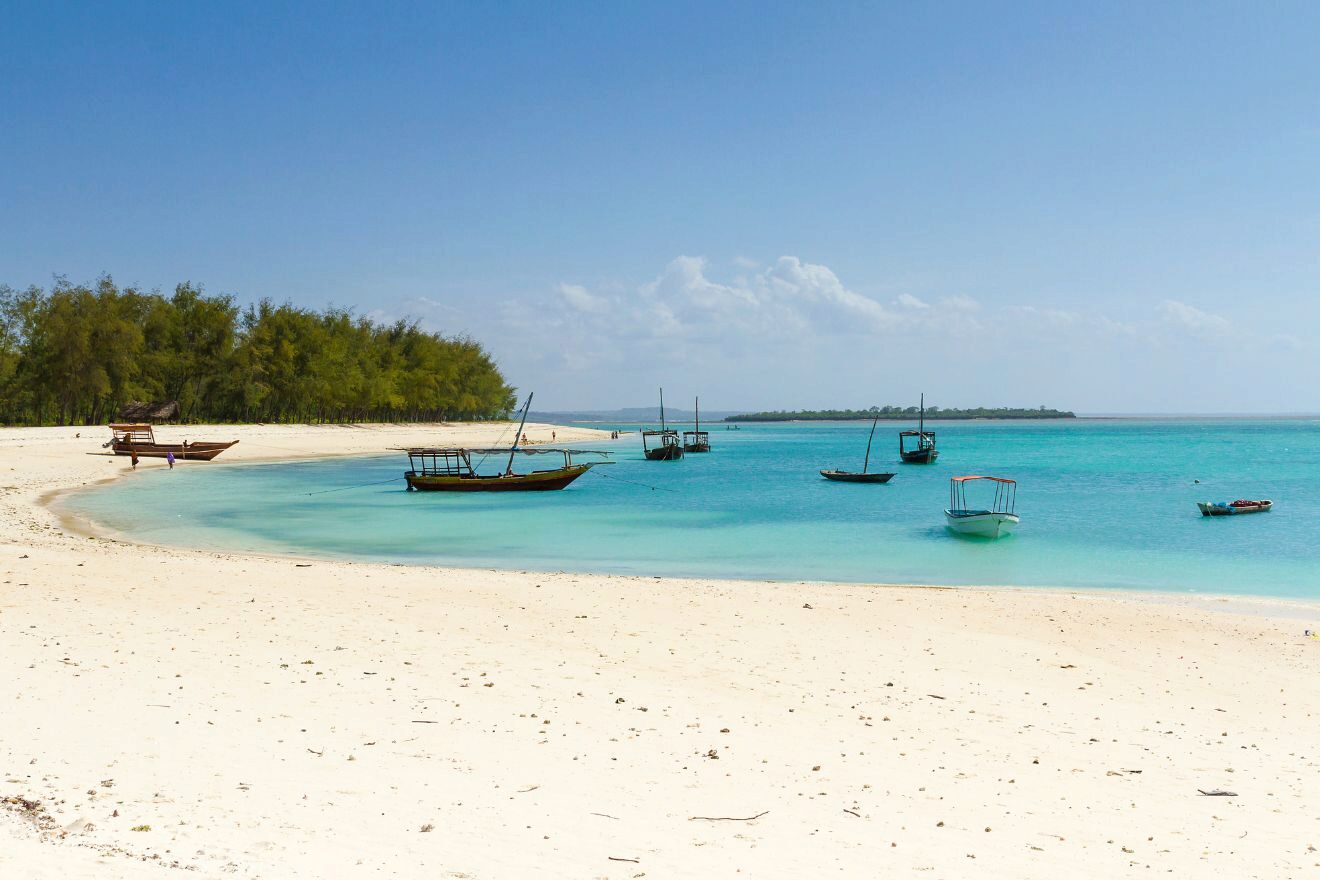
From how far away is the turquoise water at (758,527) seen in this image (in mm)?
21703

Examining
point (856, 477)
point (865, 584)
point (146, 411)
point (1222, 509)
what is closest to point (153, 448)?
point (146, 411)

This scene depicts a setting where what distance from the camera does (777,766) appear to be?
22.6 feet

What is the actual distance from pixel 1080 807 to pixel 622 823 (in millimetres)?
3161

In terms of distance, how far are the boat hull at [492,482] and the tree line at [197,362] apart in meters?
42.9

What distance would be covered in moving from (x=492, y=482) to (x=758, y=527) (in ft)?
50.6

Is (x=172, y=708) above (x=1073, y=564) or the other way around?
above

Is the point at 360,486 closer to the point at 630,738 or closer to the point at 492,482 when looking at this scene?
the point at 492,482

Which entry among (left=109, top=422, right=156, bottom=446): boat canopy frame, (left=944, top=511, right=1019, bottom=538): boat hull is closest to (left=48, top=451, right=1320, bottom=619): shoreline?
(left=944, top=511, right=1019, bottom=538): boat hull

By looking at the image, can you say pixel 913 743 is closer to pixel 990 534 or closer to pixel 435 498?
pixel 990 534

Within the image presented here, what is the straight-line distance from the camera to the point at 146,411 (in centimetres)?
7781

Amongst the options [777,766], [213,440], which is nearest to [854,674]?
[777,766]

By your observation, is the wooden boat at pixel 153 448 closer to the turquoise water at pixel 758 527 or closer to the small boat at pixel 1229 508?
the turquoise water at pixel 758 527

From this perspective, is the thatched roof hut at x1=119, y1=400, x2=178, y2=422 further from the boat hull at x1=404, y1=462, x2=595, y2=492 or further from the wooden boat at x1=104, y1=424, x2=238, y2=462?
the boat hull at x1=404, y1=462, x2=595, y2=492

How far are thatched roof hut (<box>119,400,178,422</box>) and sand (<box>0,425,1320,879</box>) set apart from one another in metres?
72.2
